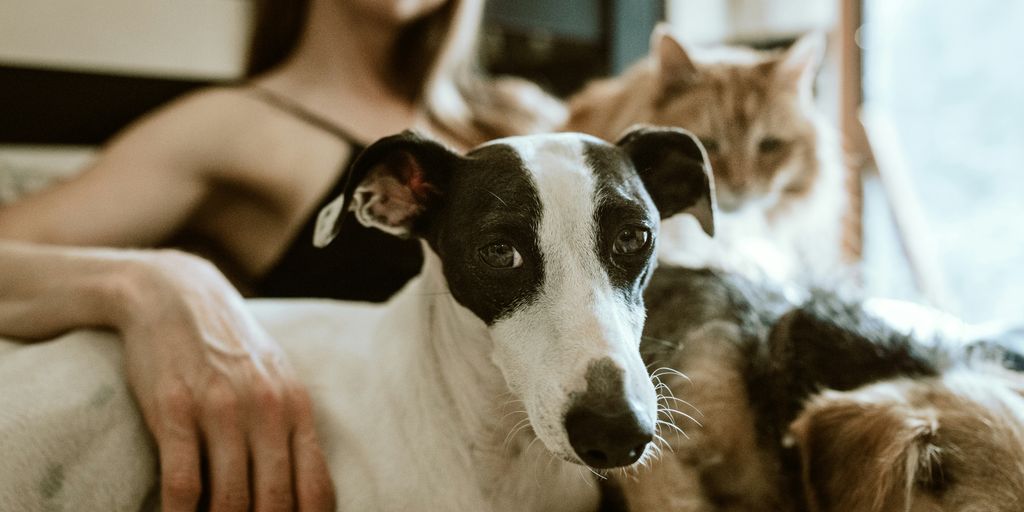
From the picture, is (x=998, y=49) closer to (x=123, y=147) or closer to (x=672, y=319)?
(x=672, y=319)

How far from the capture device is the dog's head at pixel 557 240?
61 cm

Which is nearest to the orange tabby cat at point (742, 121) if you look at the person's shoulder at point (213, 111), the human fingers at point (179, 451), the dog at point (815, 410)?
the dog at point (815, 410)

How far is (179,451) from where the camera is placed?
2.66ft

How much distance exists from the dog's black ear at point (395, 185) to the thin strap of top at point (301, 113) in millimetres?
640

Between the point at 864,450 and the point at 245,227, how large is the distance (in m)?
1.26

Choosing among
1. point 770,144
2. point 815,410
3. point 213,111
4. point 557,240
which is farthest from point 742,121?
point 213,111

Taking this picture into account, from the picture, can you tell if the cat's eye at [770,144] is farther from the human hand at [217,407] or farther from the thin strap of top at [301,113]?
the human hand at [217,407]

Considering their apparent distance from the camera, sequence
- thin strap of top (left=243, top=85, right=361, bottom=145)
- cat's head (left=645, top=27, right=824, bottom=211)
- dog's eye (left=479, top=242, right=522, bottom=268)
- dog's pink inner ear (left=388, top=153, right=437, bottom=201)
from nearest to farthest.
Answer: dog's eye (left=479, top=242, right=522, bottom=268) < dog's pink inner ear (left=388, top=153, right=437, bottom=201) < cat's head (left=645, top=27, right=824, bottom=211) < thin strap of top (left=243, top=85, right=361, bottom=145)

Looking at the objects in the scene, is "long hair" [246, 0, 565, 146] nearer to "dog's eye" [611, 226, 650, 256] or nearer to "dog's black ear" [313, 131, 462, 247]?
"dog's black ear" [313, 131, 462, 247]

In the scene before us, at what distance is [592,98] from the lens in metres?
1.54

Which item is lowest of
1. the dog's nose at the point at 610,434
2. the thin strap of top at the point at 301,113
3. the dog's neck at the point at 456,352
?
the dog's neck at the point at 456,352

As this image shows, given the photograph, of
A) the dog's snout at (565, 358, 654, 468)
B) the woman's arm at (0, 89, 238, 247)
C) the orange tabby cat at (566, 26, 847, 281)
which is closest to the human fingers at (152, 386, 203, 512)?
the dog's snout at (565, 358, 654, 468)

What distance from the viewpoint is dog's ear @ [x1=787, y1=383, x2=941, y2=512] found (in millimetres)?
741

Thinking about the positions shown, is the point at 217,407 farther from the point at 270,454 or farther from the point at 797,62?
the point at 797,62
